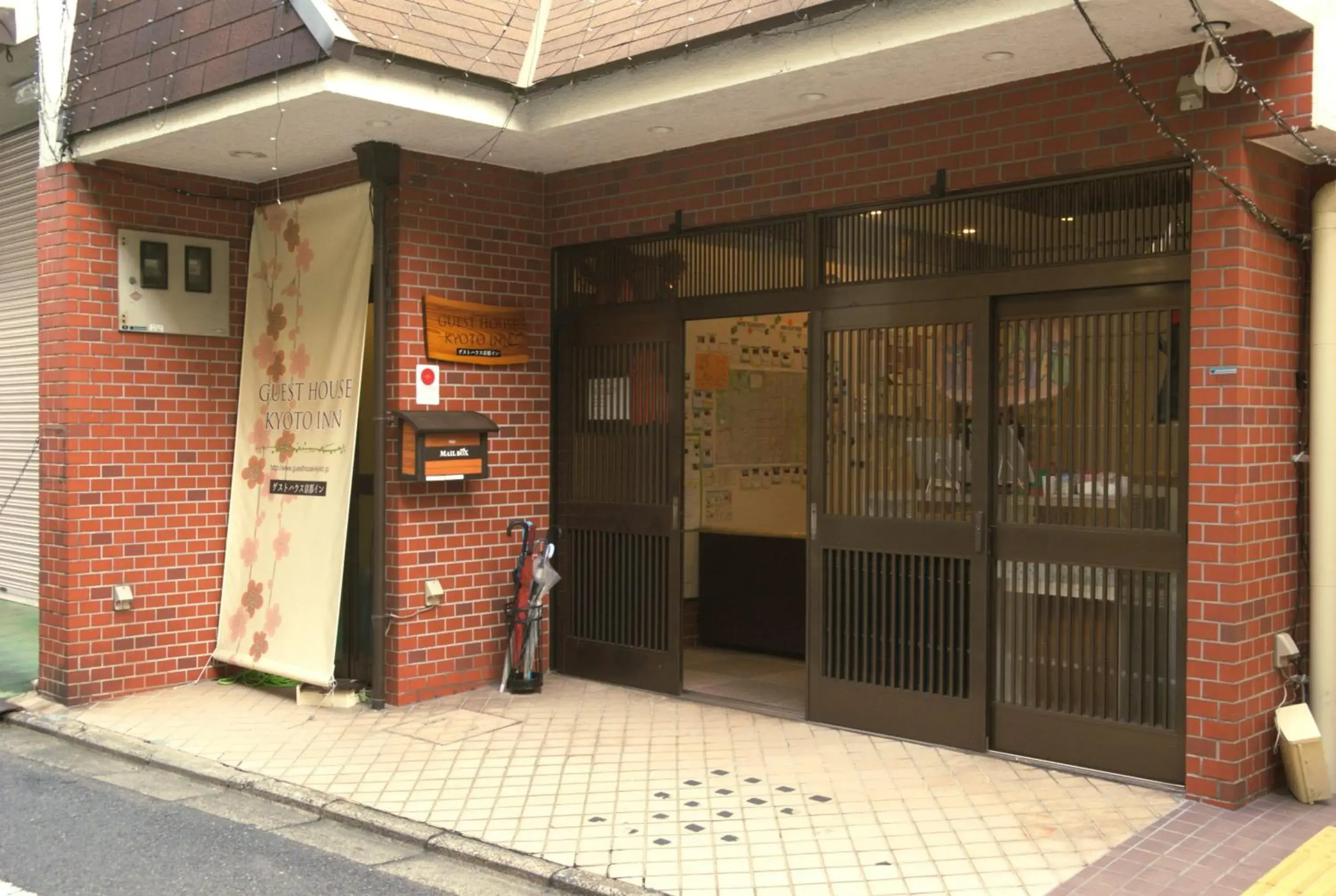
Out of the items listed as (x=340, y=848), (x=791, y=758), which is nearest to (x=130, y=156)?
(x=340, y=848)

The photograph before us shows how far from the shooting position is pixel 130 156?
300 inches

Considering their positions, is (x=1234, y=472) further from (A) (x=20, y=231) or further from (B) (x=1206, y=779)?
(A) (x=20, y=231)

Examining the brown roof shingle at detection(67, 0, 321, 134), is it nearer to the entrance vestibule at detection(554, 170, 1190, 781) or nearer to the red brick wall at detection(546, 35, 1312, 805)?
the entrance vestibule at detection(554, 170, 1190, 781)

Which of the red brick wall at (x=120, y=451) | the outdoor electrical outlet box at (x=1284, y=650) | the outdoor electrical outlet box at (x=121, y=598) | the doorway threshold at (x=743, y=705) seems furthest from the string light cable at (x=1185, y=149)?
the outdoor electrical outlet box at (x=121, y=598)

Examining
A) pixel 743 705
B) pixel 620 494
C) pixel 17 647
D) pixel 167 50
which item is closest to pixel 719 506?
pixel 620 494

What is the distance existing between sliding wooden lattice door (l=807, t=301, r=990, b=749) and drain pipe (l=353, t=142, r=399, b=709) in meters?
2.66

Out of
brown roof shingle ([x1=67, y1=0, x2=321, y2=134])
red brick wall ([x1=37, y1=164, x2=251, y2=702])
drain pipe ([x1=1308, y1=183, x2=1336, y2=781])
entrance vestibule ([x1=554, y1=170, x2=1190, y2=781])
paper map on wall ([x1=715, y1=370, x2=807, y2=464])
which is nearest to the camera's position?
drain pipe ([x1=1308, y1=183, x2=1336, y2=781])

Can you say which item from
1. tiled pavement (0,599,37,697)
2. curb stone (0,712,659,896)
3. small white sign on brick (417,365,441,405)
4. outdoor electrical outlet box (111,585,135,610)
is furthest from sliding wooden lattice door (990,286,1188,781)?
tiled pavement (0,599,37,697)

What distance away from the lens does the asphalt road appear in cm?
471

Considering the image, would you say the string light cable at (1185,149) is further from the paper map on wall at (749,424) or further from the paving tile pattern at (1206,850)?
the paper map on wall at (749,424)

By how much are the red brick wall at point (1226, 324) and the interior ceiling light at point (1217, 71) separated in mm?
235

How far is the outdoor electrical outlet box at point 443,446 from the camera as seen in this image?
7.20 m

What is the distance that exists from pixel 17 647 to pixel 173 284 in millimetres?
3381

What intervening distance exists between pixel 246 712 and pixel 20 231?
5405mm
